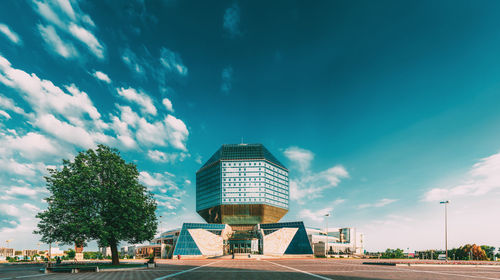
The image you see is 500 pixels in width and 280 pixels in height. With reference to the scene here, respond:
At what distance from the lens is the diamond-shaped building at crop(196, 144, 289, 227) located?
4658 inches

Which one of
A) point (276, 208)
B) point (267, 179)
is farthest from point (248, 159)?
point (276, 208)

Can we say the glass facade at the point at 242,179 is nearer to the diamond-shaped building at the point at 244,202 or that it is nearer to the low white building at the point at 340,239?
the diamond-shaped building at the point at 244,202

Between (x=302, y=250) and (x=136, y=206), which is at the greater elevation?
(x=136, y=206)

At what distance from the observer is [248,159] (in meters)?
122

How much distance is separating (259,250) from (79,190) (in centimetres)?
7653

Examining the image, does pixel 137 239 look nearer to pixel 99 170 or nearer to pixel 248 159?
pixel 99 170

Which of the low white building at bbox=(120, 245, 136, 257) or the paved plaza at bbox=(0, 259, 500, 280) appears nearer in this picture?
the paved plaza at bbox=(0, 259, 500, 280)

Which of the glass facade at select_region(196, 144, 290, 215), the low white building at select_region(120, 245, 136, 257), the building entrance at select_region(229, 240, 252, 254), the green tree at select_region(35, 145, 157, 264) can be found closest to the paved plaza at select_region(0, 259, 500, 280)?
the green tree at select_region(35, 145, 157, 264)

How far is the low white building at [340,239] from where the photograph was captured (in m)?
131

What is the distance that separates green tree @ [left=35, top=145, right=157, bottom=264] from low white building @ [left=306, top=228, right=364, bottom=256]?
340 ft

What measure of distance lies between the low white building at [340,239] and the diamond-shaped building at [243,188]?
20.6 metres

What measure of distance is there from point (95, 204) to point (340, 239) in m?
145

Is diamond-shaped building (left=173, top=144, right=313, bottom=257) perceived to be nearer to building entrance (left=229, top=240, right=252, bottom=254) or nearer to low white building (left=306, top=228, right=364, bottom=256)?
building entrance (left=229, top=240, right=252, bottom=254)

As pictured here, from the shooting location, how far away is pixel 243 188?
119312 millimetres
